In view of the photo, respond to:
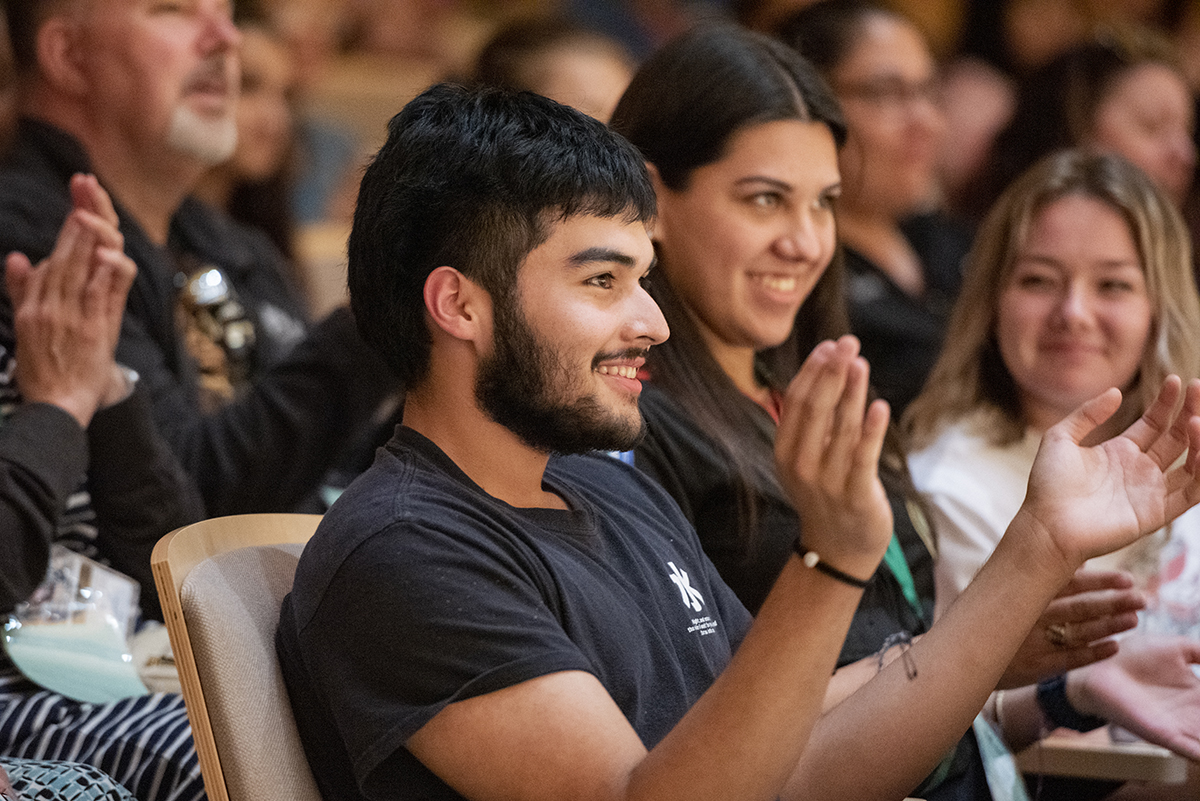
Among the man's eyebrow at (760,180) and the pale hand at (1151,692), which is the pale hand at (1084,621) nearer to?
the pale hand at (1151,692)

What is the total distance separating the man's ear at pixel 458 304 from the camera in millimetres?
1075

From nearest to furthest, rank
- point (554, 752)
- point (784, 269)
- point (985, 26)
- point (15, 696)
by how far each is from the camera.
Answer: point (554, 752) < point (15, 696) < point (784, 269) < point (985, 26)

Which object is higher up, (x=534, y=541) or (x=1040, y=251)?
(x=1040, y=251)

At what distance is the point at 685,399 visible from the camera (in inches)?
62.2

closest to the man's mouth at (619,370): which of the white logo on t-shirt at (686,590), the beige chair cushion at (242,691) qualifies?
the white logo on t-shirt at (686,590)

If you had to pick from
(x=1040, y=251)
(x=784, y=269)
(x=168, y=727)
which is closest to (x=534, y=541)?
(x=168, y=727)

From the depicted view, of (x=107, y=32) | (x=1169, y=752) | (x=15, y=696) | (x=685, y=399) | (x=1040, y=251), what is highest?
(x=1040, y=251)

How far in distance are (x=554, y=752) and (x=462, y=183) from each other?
1.57 feet

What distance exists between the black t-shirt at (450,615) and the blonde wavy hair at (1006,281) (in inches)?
37.9

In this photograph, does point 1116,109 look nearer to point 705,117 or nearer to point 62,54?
point 705,117

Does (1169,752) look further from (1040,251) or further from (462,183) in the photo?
(462,183)

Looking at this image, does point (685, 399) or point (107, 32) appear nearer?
point (685, 399)

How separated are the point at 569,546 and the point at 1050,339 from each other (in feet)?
3.73

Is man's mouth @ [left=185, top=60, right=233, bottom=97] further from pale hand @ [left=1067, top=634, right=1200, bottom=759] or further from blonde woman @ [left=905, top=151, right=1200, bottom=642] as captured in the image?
pale hand @ [left=1067, top=634, right=1200, bottom=759]
